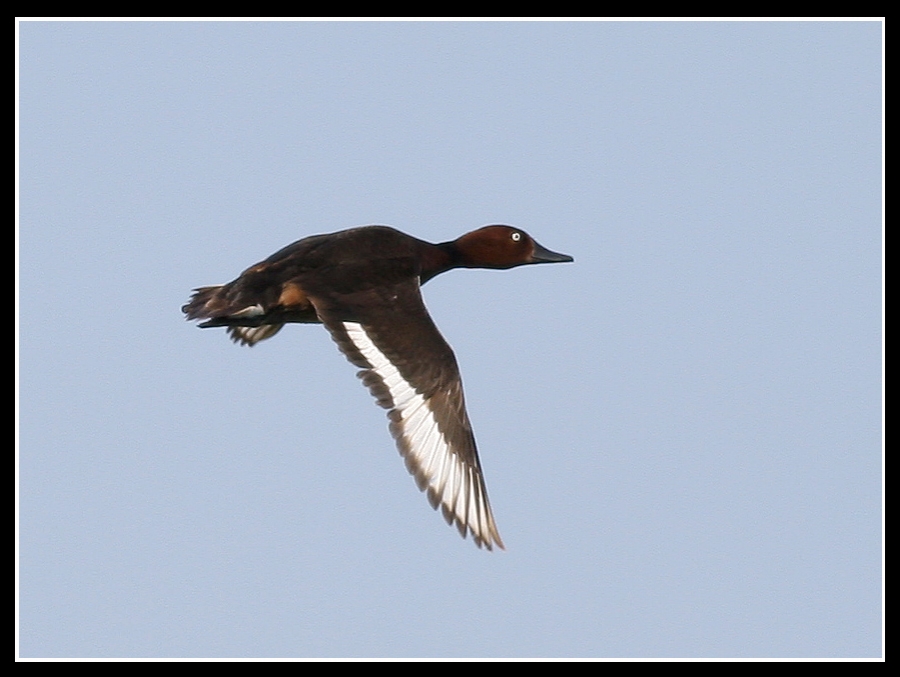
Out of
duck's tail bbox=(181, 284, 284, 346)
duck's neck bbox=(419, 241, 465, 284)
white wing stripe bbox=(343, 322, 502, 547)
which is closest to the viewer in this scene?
white wing stripe bbox=(343, 322, 502, 547)

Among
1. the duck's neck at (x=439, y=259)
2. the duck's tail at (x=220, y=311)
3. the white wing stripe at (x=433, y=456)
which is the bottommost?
the white wing stripe at (x=433, y=456)

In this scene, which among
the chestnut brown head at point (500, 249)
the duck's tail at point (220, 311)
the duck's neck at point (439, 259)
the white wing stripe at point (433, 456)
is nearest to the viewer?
the white wing stripe at point (433, 456)

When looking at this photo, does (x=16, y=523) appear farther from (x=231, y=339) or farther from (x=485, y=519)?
(x=485, y=519)

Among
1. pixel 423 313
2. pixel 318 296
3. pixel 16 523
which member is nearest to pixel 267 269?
pixel 318 296

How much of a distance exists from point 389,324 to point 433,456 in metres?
0.90

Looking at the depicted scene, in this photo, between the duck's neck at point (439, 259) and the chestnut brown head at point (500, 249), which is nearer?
the duck's neck at point (439, 259)

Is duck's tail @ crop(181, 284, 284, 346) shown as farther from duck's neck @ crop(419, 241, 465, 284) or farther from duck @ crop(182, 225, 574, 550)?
duck's neck @ crop(419, 241, 465, 284)

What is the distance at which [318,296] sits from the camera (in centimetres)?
880

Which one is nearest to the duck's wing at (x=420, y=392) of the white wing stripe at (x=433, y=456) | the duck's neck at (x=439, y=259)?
the white wing stripe at (x=433, y=456)

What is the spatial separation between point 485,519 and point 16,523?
10.9 feet

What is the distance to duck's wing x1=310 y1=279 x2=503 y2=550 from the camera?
8281 millimetres

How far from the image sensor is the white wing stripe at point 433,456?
8.27 metres

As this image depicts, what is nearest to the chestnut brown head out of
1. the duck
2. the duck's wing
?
the duck

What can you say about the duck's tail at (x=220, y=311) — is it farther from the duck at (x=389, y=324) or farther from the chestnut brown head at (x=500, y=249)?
the chestnut brown head at (x=500, y=249)
